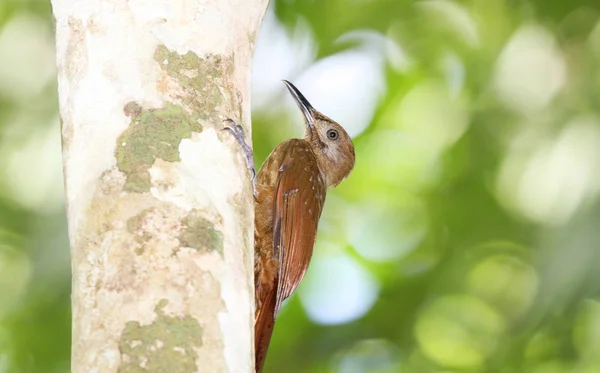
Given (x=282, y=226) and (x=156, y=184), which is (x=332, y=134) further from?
(x=156, y=184)

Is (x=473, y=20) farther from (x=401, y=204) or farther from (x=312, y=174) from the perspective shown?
(x=312, y=174)

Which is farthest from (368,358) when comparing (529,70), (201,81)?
(201,81)

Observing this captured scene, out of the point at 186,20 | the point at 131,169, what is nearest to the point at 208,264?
the point at 131,169

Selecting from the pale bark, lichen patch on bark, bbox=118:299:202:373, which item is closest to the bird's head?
the pale bark

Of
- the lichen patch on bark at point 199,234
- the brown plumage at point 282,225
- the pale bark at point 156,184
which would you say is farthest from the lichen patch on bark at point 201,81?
the brown plumage at point 282,225

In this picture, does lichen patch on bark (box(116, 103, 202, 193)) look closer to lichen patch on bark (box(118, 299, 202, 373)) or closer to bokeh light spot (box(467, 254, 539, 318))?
lichen patch on bark (box(118, 299, 202, 373))

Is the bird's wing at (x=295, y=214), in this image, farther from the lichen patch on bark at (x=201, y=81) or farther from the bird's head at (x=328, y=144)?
the lichen patch on bark at (x=201, y=81)
